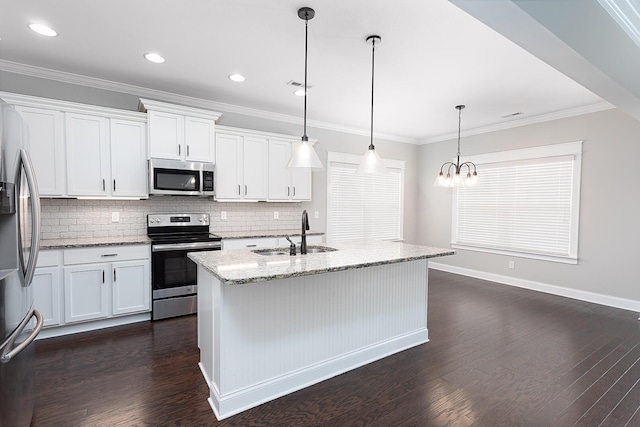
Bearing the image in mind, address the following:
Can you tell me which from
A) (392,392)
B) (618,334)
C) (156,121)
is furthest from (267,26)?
(618,334)

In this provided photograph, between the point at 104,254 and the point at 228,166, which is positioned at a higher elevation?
the point at 228,166

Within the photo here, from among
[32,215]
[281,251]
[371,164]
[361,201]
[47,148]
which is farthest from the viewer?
[361,201]

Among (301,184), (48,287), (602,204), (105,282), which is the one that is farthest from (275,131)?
(602,204)

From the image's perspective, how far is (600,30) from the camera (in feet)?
6.15

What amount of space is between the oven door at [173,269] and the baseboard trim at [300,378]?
4.38 ft

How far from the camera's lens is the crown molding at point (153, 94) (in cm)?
320

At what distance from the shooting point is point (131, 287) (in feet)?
10.9

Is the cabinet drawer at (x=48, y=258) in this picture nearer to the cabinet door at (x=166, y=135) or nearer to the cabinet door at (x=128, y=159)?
the cabinet door at (x=128, y=159)

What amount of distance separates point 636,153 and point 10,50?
22.4 feet

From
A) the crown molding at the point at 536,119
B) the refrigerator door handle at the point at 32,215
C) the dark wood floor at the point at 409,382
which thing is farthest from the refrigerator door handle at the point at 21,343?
the crown molding at the point at 536,119

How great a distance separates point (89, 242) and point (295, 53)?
2.75 meters

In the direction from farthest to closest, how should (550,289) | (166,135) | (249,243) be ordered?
(550,289), (249,243), (166,135)

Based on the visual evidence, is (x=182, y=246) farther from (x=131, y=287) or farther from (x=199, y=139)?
(x=199, y=139)

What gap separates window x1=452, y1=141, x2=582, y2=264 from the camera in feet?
14.6
